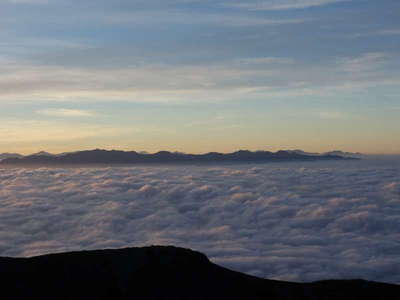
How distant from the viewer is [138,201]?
175m

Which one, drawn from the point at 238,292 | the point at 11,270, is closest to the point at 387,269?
the point at 238,292

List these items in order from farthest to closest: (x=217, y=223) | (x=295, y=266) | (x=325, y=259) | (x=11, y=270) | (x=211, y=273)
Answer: (x=217, y=223) < (x=325, y=259) < (x=295, y=266) < (x=211, y=273) < (x=11, y=270)

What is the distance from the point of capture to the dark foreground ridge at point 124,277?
147 feet

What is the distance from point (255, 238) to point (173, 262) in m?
76.7

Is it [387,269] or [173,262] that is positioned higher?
[173,262]

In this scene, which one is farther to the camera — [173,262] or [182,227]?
[182,227]

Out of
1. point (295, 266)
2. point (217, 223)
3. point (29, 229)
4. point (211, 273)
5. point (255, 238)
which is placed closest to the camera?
point (211, 273)

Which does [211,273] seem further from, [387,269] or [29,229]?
[29,229]

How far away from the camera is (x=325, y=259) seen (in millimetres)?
98125

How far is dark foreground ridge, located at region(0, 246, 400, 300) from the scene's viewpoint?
44719 mm

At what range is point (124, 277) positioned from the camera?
46062 millimetres

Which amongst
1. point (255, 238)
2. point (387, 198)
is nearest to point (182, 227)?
point (255, 238)

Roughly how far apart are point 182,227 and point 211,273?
90119 mm

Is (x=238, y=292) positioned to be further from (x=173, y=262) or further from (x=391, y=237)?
(x=391, y=237)
